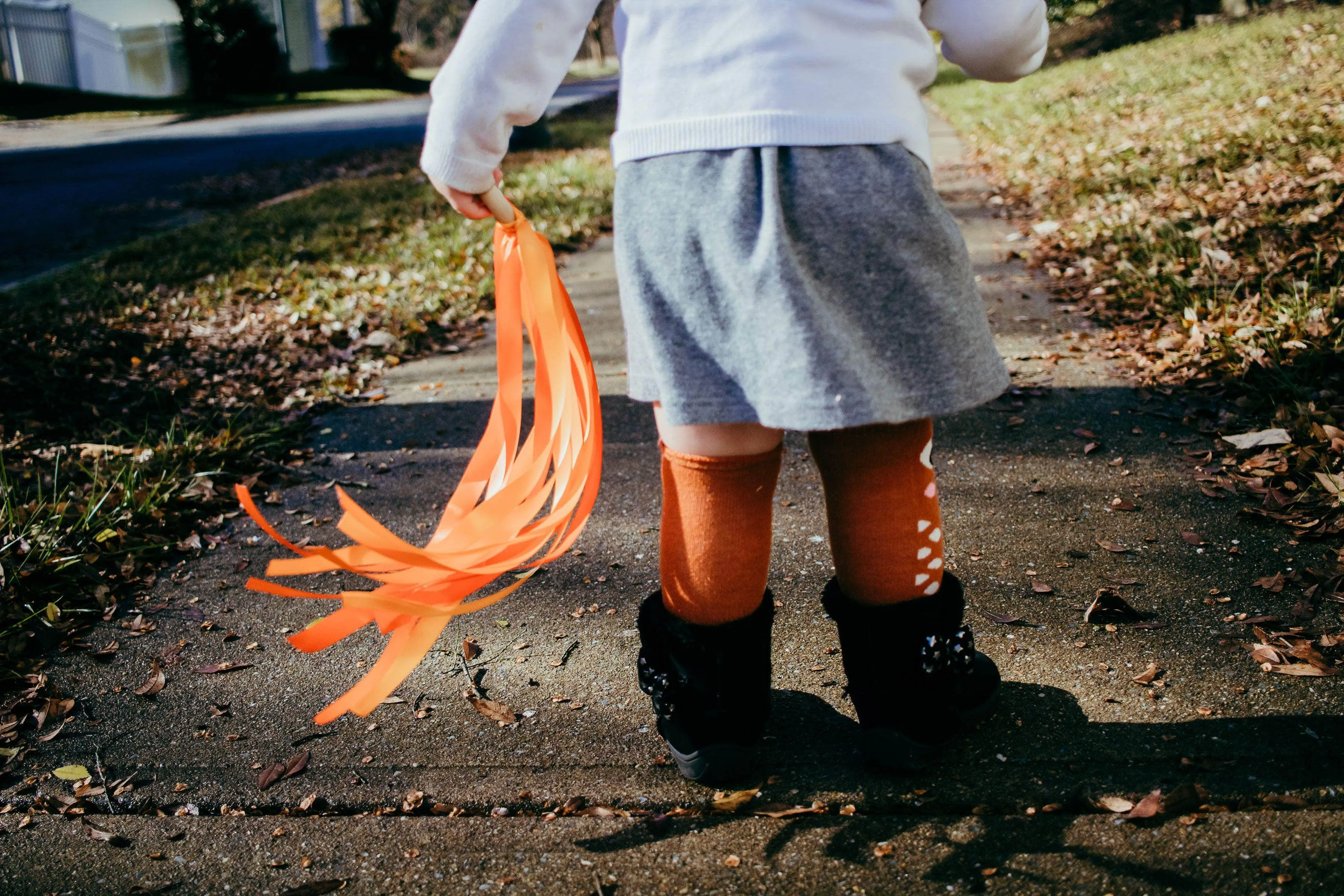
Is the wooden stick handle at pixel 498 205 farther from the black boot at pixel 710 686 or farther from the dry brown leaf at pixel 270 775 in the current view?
the dry brown leaf at pixel 270 775

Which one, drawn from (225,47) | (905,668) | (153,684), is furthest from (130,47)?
(905,668)

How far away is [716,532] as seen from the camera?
1550mm

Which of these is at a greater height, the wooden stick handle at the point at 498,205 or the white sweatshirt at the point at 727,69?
the white sweatshirt at the point at 727,69

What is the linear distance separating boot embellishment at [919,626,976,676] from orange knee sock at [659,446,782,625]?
11.5 inches

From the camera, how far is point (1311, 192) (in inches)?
165

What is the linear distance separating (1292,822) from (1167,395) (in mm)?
2043

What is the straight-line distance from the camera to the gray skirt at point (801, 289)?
1.32 meters

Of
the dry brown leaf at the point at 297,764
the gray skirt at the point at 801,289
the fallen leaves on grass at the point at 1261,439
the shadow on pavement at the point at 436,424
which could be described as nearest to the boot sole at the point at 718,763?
the gray skirt at the point at 801,289

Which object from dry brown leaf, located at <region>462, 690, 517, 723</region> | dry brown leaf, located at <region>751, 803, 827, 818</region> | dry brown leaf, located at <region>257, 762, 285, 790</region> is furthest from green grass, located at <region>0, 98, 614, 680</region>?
dry brown leaf, located at <region>751, 803, 827, 818</region>

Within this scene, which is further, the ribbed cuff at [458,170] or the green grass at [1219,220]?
the green grass at [1219,220]

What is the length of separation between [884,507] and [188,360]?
3702 millimetres

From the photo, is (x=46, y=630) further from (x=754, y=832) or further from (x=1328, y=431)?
(x=1328, y=431)

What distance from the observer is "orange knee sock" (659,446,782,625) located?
153 cm

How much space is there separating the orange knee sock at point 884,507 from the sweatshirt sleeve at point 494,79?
0.67m
